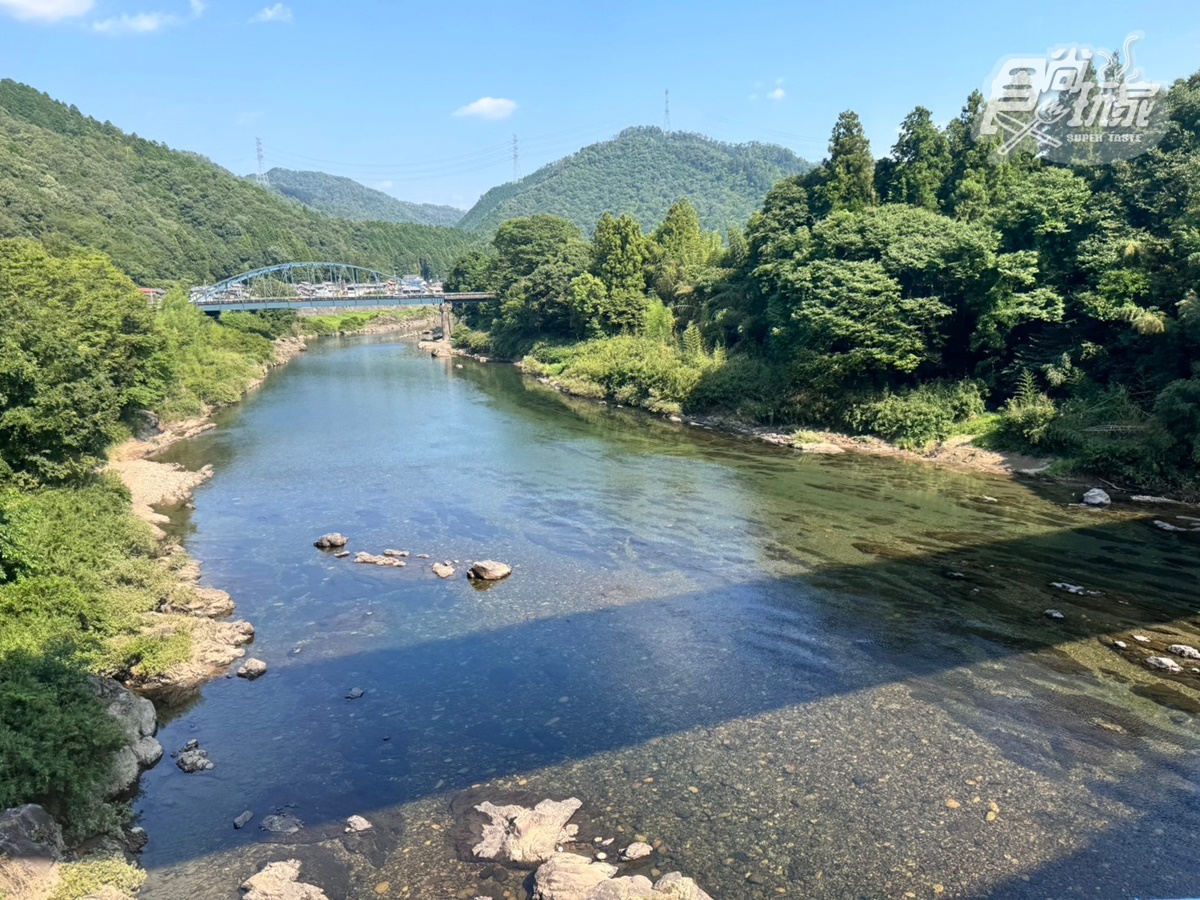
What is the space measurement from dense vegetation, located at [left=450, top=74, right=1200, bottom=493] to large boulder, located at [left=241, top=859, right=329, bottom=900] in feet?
78.7

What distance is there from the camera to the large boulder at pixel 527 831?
9125 millimetres

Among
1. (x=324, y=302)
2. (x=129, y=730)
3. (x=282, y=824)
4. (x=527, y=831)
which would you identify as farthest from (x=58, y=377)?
(x=324, y=302)

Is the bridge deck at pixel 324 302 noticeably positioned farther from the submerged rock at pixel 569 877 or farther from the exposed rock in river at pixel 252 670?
the submerged rock at pixel 569 877

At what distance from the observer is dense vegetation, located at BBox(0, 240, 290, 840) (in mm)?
9555

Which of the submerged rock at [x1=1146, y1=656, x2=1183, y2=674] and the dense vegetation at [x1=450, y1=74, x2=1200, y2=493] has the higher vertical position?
the dense vegetation at [x1=450, y1=74, x2=1200, y2=493]

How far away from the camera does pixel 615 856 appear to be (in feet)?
29.8

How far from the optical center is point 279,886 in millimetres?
8461

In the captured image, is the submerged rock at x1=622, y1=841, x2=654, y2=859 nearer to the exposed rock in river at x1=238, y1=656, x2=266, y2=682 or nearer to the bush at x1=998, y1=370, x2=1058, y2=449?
the exposed rock in river at x1=238, y1=656, x2=266, y2=682

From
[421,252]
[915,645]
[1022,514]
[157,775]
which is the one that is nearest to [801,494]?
[1022,514]

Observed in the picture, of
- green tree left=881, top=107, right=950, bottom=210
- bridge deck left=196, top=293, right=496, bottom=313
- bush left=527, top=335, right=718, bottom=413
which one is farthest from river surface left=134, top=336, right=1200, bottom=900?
bridge deck left=196, top=293, right=496, bottom=313

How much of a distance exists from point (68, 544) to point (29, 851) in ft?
25.9

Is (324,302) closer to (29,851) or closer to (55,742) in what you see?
(55,742)

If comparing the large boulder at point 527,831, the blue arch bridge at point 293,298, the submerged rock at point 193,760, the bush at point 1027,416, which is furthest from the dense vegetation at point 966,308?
the blue arch bridge at point 293,298

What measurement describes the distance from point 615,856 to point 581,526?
42.6 feet
